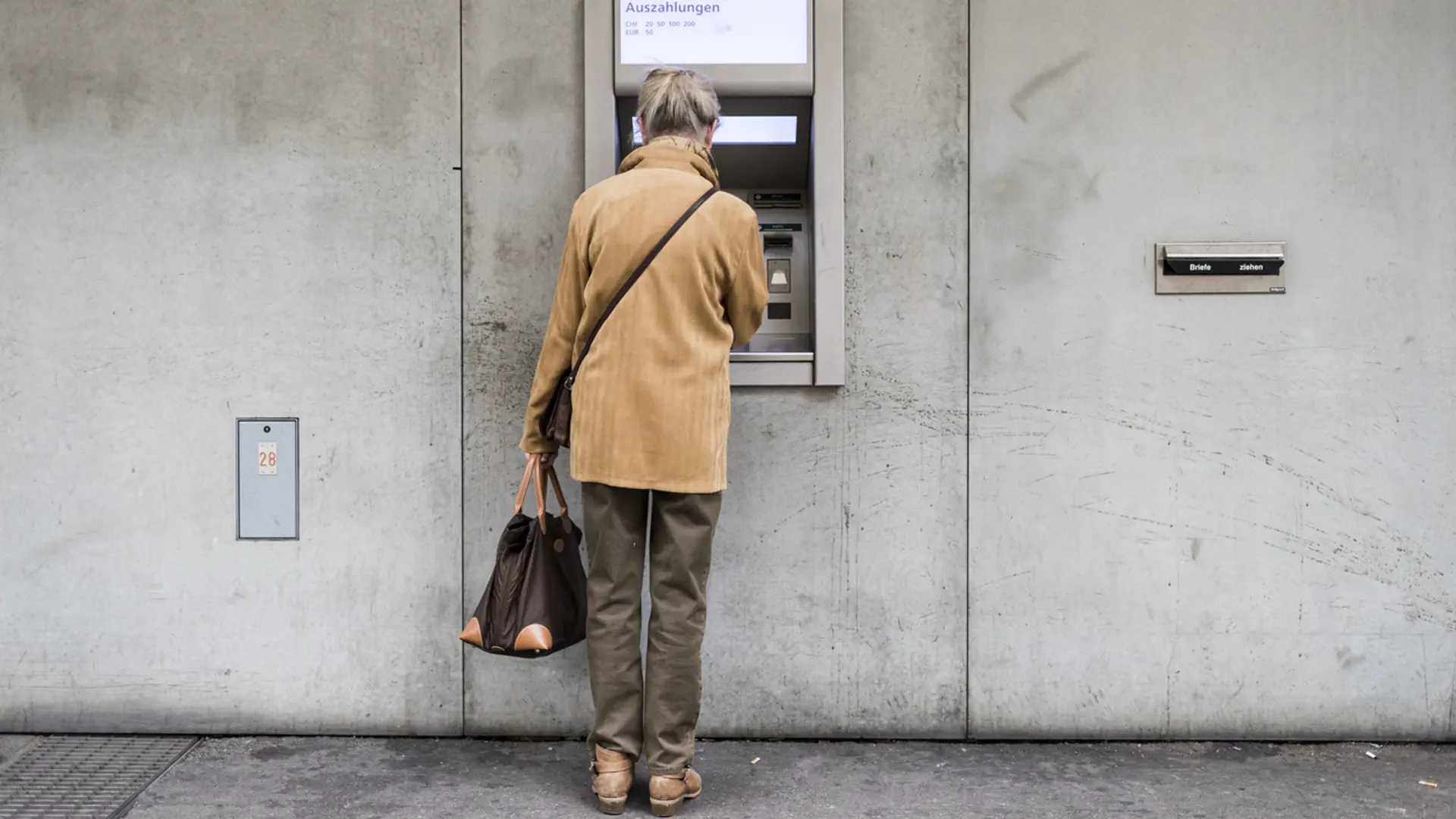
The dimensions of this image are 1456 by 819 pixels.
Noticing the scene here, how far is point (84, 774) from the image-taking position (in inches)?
129

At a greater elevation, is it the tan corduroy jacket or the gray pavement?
the tan corduroy jacket

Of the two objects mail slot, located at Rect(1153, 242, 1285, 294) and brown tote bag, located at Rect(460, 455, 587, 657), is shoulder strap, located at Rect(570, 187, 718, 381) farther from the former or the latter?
mail slot, located at Rect(1153, 242, 1285, 294)

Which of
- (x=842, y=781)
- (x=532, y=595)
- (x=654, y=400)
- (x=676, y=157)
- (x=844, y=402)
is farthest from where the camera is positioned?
(x=844, y=402)

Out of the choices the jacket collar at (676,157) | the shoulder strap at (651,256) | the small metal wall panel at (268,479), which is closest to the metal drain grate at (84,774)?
the small metal wall panel at (268,479)

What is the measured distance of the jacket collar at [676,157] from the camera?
2.95 m

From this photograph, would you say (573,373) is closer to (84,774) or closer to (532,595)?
(532,595)

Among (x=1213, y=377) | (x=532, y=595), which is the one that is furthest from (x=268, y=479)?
(x=1213, y=377)

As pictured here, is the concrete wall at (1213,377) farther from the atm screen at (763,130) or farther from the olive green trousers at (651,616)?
the olive green trousers at (651,616)

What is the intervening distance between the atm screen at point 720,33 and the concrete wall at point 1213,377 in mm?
588

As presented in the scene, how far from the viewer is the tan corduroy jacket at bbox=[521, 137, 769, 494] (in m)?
2.86

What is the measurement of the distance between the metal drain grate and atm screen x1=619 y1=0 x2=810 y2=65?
2.56 meters

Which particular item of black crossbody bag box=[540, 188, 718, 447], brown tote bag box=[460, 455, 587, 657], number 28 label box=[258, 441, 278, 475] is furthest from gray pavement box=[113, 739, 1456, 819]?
black crossbody bag box=[540, 188, 718, 447]

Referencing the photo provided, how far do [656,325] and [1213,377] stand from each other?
186 cm

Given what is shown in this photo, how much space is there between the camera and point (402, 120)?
3561mm
